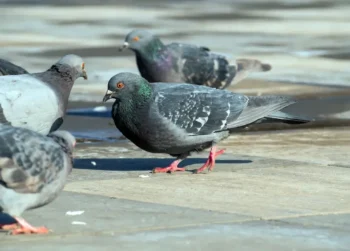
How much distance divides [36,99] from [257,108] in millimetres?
1913

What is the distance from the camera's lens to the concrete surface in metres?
6.85

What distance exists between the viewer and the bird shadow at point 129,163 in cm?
980

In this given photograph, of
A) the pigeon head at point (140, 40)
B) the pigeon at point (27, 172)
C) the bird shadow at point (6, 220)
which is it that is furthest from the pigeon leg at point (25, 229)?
the pigeon head at point (140, 40)

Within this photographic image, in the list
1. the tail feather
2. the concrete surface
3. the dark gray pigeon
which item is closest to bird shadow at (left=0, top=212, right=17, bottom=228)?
the concrete surface

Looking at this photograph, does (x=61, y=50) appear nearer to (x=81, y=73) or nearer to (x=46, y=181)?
(x=81, y=73)

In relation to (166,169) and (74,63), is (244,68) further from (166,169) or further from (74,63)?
(166,169)

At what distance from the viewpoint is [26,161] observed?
22.3 feet

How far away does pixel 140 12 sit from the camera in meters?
25.2

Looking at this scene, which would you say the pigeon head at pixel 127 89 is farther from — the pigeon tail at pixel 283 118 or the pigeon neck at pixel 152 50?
the pigeon neck at pixel 152 50

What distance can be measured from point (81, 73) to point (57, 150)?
118 inches

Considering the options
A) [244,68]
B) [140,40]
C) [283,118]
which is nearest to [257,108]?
[283,118]

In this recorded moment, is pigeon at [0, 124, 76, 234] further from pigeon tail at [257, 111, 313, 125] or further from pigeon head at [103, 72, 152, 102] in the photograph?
pigeon tail at [257, 111, 313, 125]

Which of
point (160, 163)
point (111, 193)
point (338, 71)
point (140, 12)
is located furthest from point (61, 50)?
point (111, 193)

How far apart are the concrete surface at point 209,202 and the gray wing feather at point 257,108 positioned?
382 millimetres
